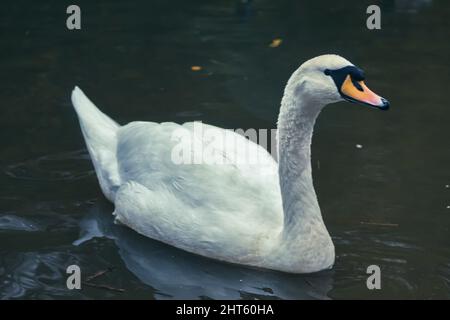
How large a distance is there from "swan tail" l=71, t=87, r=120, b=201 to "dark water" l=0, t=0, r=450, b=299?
0.25 m

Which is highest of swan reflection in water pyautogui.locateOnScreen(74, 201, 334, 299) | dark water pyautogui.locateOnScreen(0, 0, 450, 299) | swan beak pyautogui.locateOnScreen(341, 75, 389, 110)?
swan beak pyautogui.locateOnScreen(341, 75, 389, 110)

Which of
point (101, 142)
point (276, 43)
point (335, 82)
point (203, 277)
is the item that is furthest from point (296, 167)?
point (276, 43)

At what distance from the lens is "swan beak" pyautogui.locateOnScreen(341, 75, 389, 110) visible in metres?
5.83

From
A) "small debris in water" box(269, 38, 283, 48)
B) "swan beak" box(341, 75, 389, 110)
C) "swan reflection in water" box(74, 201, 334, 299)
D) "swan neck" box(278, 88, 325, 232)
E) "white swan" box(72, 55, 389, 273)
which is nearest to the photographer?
"swan beak" box(341, 75, 389, 110)

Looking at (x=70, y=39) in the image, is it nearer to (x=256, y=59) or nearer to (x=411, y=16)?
(x=256, y=59)

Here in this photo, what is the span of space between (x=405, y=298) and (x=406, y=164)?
234cm

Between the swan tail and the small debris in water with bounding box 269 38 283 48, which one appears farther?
the small debris in water with bounding box 269 38 283 48

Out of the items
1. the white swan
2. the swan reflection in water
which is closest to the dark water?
the swan reflection in water

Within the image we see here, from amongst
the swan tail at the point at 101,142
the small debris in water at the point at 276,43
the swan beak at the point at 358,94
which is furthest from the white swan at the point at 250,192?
the small debris in water at the point at 276,43

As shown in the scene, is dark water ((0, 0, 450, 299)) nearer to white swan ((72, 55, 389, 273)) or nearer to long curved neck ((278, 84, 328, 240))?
white swan ((72, 55, 389, 273))

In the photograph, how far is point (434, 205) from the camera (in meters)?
7.45

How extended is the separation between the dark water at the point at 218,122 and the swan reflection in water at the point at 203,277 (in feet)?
0.05

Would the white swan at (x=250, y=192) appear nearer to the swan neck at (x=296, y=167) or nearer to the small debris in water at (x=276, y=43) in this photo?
the swan neck at (x=296, y=167)

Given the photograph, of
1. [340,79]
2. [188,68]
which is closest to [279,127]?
[340,79]
